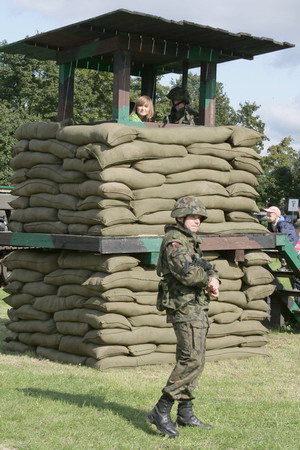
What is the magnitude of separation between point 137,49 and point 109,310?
3.02 meters

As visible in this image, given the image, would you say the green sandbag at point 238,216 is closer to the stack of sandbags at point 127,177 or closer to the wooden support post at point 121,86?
the stack of sandbags at point 127,177

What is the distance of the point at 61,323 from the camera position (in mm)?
9180

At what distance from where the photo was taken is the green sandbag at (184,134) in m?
8.91

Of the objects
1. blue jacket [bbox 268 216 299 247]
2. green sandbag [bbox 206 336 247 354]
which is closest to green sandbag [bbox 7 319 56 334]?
green sandbag [bbox 206 336 247 354]

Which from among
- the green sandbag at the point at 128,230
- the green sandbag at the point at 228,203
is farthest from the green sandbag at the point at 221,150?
the green sandbag at the point at 128,230

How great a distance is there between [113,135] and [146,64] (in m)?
2.32

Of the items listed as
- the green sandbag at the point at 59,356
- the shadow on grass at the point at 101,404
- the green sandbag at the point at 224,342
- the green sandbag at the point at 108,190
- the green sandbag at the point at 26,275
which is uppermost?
the green sandbag at the point at 108,190

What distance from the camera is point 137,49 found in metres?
9.31

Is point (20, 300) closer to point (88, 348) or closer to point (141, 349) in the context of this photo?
point (88, 348)

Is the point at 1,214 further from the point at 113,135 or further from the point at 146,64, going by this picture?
the point at 113,135

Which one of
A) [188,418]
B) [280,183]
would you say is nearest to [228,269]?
[188,418]

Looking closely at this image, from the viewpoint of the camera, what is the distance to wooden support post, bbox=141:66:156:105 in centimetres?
1061

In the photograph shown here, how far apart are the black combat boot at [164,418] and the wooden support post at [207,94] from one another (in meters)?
4.79

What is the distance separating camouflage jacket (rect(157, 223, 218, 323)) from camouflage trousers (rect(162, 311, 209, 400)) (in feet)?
0.25
